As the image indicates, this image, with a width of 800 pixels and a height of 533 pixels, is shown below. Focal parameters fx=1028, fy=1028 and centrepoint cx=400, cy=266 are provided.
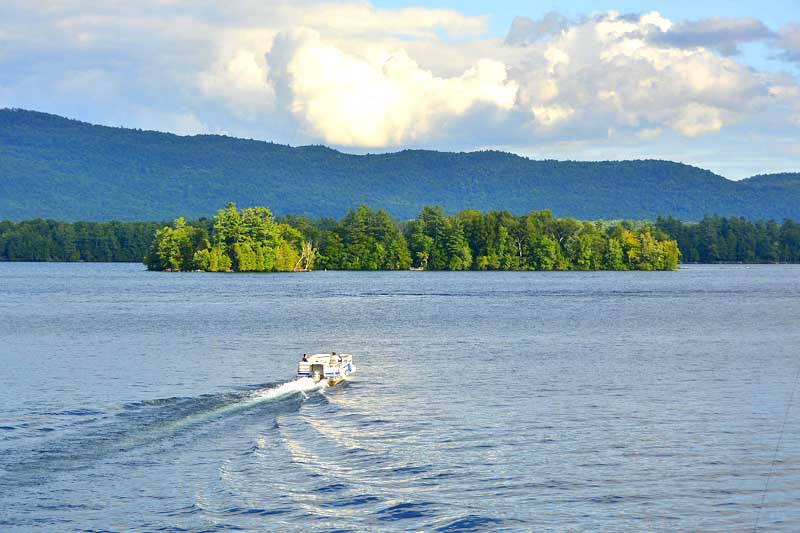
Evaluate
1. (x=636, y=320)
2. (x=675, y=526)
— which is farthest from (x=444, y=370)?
(x=636, y=320)

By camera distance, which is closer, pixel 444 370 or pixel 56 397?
pixel 56 397

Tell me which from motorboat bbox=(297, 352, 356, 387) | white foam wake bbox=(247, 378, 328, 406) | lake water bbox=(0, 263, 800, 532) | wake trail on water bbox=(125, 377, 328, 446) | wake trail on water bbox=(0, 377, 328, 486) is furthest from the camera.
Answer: motorboat bbox=(297, 352, 356, 387)

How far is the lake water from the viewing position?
1011 inches

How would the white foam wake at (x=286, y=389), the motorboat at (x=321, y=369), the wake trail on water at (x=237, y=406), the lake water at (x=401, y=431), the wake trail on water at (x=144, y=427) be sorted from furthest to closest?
the motorboat at (x=321, y=369)
the white foam wake at (x=286, y=389)
the wake trail on water at (x=237, y=406)
the wake trail on water at (x=144, y=427)
the lake water at (x=401, y=431)

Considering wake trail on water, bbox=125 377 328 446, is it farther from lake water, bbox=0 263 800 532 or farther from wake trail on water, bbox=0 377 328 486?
lake water, bbox=0 263 800 532

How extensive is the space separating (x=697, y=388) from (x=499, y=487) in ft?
67.2

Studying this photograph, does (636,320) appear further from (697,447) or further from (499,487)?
(499,487)

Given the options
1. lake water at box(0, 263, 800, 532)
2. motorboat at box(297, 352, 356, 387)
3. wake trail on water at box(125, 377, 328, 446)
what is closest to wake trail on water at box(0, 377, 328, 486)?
wake trail on water at box(125, 377, 328, 446)

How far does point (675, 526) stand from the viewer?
24750 millimetres

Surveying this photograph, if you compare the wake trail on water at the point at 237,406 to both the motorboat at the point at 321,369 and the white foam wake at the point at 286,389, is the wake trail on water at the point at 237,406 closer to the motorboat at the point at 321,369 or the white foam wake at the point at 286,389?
the white foam wake at the point at 286,389

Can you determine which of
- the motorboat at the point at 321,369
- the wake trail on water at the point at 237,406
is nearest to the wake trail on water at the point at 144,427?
the wake trail on water at the point at 237,406

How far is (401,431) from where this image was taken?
3488cm

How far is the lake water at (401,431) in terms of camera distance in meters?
25.7

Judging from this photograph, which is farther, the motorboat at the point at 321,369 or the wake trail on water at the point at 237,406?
the motorboat at the point at 321,369
